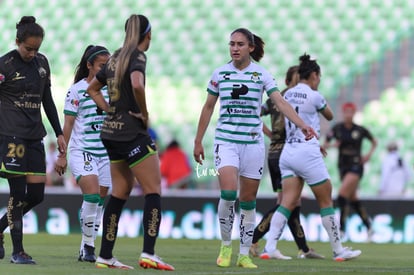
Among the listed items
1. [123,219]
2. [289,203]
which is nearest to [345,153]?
[123,219]

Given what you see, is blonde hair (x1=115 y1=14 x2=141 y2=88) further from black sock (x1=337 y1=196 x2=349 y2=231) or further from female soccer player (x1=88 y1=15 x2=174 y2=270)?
black sock (x1=337 y1=196 x2=349 y2=231)

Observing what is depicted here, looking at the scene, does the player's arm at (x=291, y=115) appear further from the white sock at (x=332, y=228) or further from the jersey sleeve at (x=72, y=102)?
the white sock at (x=332, y=228)

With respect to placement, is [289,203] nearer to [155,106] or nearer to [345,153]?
[345,153]

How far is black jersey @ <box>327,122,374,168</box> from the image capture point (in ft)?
52.2

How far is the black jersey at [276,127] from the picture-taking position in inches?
452

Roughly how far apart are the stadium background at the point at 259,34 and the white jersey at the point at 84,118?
35.5 feet

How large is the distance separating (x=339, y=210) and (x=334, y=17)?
686 cm

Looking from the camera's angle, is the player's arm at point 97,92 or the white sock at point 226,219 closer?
the player's arm at point 97,92

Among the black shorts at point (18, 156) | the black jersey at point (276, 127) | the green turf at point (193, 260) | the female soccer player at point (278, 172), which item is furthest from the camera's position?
the black jersey at point (276, 127)

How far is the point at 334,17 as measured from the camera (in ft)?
74.2

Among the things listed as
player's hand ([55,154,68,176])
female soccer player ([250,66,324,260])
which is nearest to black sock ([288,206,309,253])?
female soccer player ([250,66,324,260])

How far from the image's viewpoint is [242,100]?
899cm

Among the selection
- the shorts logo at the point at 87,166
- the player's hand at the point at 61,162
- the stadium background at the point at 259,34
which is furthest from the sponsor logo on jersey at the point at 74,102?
the stadium background at the point at 259,34

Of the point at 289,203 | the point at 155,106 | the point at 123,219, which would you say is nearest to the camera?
the point at 289,203
